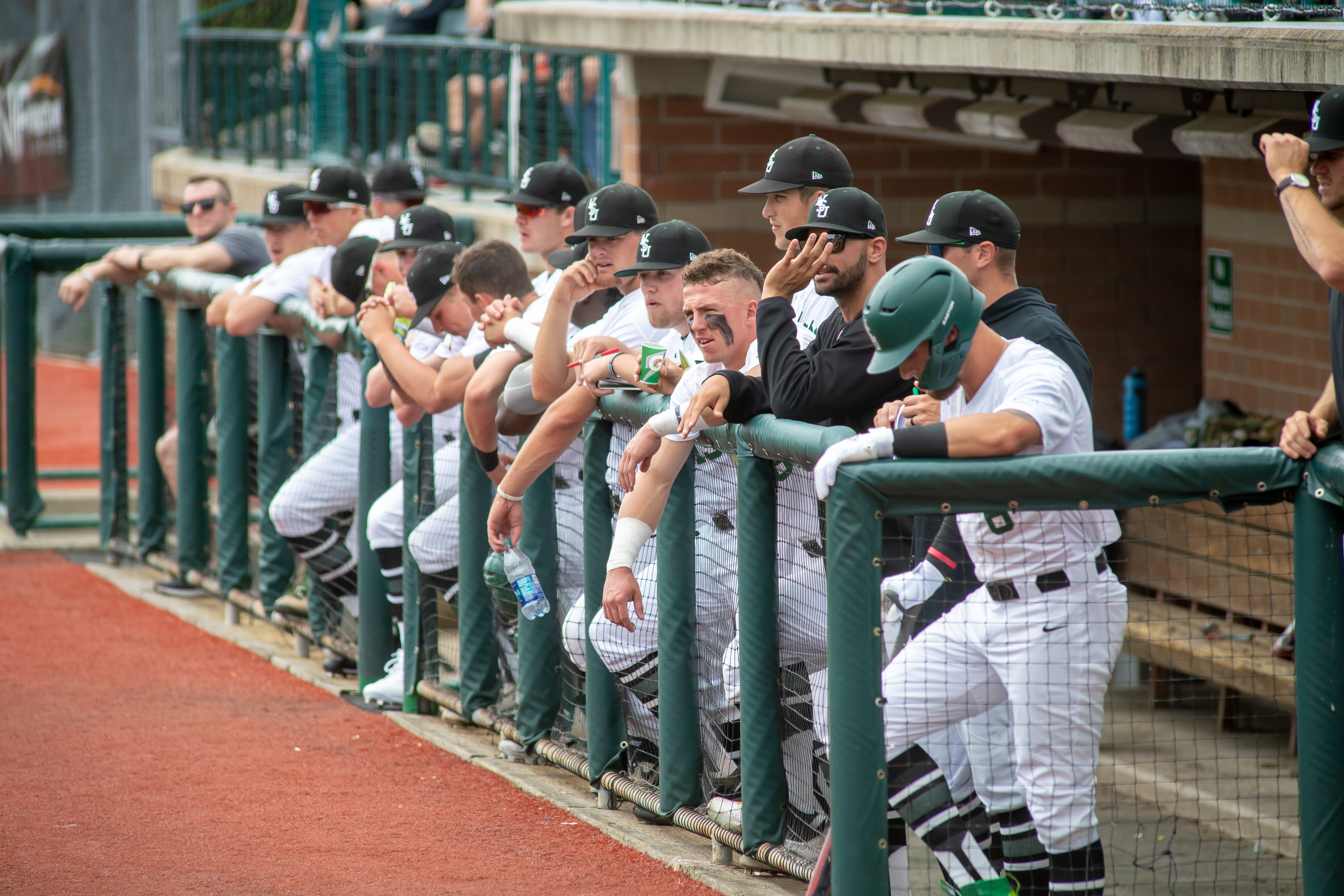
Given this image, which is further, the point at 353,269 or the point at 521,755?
the point at 353,269

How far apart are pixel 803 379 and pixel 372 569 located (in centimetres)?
295

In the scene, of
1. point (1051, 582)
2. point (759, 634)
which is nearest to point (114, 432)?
point (759, 634)

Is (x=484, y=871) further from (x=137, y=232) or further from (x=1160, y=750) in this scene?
(x=137, y=232)

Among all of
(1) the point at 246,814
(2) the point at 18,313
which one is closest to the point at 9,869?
(1) the point at 246,814

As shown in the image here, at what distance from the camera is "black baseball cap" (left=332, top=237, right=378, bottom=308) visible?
632cm

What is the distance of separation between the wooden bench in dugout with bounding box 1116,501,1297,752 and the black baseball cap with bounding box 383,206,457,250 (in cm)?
287

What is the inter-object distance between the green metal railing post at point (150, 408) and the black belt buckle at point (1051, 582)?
600 centimetres

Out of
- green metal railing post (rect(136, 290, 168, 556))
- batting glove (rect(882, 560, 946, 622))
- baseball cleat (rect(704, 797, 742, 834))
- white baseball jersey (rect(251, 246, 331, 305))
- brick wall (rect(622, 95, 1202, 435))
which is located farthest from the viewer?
brick wall (rect(622, 95, 1202, 435))

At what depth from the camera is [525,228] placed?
579 cm

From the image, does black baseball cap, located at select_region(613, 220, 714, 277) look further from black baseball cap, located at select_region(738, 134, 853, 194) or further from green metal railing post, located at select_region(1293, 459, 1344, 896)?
green metal railing post, located at select_region(1293, 459, 1344, 896)

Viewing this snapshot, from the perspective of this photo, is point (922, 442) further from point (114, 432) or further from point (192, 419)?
point (114, 432)

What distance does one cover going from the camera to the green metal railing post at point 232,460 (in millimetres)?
7281

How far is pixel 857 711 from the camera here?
3.41 meters

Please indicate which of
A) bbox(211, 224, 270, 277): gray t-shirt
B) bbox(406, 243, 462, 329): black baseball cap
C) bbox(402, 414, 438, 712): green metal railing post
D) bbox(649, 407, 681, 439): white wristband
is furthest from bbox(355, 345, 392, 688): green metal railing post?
bbox(211, 224, 270, 277): gray t-shirt
